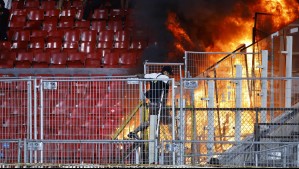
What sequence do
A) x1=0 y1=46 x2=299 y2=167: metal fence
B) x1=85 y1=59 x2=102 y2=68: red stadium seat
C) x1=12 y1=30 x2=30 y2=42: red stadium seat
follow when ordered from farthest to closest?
x1=12 y1=30 x2=30 y2=42: red stadium seat → x1=85 y1=59 x2=102 y2=68: red stadium seat → x1=0 y1=46 x2=299 y2=167: metal fence

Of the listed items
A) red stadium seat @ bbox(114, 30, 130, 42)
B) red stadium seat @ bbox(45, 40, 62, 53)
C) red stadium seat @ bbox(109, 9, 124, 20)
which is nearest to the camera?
red stadium seat @ bbox(45, 40, 62, 53)

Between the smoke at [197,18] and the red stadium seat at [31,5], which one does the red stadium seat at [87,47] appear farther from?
the red stadium seat at [31,5]

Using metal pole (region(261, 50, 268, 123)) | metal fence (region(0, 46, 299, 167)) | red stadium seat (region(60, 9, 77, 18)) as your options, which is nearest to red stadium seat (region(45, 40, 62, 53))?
red stadium seat (region(60, 9, 77, 18))

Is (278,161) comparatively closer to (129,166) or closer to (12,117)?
(129,166)

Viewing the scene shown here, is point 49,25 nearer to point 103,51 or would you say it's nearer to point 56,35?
point 56,35

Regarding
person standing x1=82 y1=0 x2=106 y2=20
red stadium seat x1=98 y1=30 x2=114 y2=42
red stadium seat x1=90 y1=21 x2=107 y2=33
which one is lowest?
red stadium seat x1=98 y1=30 x2=114 y2=42

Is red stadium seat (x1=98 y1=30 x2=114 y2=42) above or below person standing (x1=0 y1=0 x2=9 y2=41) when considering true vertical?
below

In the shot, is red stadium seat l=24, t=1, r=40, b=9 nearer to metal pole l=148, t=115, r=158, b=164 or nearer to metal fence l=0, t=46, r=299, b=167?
metal fence l=0, t=46, r=299, b=167

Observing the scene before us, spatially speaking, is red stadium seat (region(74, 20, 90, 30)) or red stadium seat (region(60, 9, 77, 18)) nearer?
red stadium seat (region(74, 20, 90, 30))

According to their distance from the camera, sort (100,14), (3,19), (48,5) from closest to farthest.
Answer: (100,14) → (3,19) → (48,5)

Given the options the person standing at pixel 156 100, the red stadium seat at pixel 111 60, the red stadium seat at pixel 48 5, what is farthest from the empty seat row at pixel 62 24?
the person standing at pixel 156 100

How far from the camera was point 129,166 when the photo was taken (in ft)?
38.9

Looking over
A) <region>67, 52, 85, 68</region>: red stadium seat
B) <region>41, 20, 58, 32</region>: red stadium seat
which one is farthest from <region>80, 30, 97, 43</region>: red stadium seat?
<region>41, 20, 58, 32</region>: red stadium seat

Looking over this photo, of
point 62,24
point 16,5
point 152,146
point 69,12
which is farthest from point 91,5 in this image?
point 152,146
